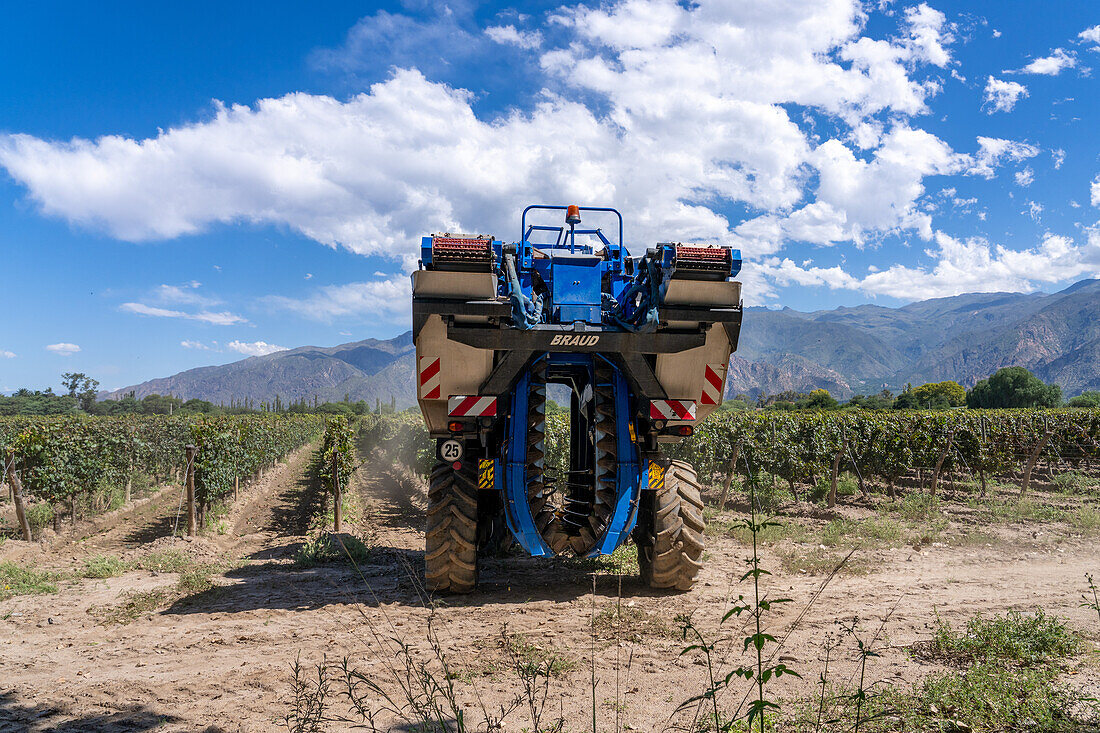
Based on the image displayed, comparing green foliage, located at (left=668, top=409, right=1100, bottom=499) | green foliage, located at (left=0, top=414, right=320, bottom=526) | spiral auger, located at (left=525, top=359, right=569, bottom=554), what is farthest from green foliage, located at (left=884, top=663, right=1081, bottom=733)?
green foliage, located at (left=0, top=414, right=320, bottom=526)

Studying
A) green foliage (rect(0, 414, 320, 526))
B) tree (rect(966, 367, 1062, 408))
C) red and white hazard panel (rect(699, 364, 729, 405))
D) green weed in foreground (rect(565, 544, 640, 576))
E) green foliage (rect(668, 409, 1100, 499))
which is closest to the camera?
red and white hazard panel (rect(699, 364, 729, 405))

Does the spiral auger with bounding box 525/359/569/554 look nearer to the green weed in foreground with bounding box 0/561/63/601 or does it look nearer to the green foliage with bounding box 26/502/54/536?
the green weed in foreground with bounding box 0/561/63/601

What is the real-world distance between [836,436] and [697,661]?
512 inches

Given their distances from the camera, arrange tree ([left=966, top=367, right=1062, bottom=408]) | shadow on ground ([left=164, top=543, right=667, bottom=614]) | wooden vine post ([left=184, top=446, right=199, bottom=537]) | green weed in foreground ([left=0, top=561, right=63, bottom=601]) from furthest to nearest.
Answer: tree ([left=966, top=367, right=1062, bottom=408]) → wooden vine post ([left=184, top=446, right=199, bottom=537]) → green weed in foreground ([left=0, top=561, right=63, bottom=601]) → shadow on ground ([left=164, top=543, right=667, bottom=614])

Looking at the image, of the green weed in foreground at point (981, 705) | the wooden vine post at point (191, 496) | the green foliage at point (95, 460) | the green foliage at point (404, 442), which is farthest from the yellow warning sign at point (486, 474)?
A: the green foliage at point (95, 460)

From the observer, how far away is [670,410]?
18.9ft

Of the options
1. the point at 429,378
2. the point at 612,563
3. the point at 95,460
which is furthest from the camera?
the point at 95,460

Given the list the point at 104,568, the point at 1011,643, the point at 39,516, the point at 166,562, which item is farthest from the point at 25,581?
the point at 1011,643

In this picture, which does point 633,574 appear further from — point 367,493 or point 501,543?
point 367,493

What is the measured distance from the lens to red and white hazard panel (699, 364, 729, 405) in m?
5.63

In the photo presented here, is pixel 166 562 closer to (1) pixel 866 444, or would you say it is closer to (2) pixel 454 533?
(2) pixel 454 533

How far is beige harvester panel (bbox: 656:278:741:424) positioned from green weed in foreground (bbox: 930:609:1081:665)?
101 inches

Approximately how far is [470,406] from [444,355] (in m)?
0.62

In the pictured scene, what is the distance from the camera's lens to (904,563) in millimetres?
7582
